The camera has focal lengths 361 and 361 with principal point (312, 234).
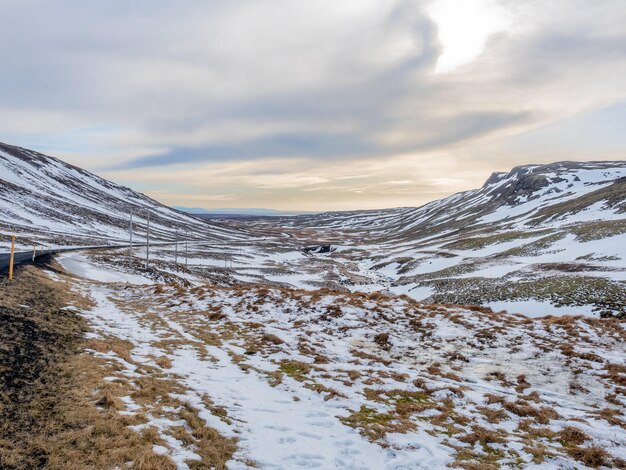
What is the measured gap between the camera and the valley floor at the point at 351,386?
726 cm

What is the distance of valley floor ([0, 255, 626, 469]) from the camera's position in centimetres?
726

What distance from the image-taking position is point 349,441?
306 inches

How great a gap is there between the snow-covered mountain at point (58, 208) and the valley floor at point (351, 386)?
63371mm

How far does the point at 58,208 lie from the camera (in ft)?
421

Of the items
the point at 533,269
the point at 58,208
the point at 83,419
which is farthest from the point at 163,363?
the point at 58,208

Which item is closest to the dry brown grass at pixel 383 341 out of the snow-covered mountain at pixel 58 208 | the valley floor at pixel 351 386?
the valley floor at pixel 351 386

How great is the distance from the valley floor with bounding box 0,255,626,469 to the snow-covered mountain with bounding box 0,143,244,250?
63371mm

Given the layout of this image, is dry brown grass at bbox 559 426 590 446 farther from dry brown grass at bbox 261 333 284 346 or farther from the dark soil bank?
the dark soil bank

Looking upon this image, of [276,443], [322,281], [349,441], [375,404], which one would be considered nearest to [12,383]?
[276,443]

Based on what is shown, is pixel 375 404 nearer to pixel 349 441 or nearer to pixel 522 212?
pixel 349 441

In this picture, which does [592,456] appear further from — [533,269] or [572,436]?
[533,269]

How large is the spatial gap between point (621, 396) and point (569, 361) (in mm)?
2635

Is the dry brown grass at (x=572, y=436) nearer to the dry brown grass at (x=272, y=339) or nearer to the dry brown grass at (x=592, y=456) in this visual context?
the dry brown grass at (x=592, y=456)

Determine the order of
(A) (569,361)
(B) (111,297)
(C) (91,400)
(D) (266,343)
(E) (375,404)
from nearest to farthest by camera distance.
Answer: (C) (91,400) → (E) (375,404) → (A) (569,361) → (D) (266,343) → (B) (111,297)
